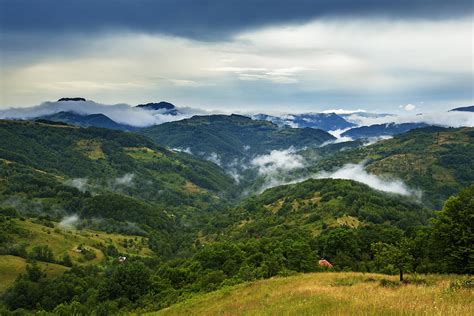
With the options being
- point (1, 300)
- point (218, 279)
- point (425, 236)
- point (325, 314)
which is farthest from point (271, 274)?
point (1, 300)

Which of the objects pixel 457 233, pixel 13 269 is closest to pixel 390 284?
pixel 457 233

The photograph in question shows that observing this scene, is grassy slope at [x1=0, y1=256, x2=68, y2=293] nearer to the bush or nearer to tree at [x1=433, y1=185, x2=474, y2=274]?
the bush

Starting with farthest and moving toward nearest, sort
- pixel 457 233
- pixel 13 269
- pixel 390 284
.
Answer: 1. pixel 13 269
2. pixel 457 233
3. pixel 390 284

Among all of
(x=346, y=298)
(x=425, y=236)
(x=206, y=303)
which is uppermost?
(x=346, y=298)

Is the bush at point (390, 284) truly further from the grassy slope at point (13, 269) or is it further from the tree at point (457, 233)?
the grassy slope at point (13, 269)

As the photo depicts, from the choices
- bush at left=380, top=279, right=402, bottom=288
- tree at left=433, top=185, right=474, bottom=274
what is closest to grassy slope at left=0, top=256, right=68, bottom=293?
bush at left=380, top=279, right=402, bottom=288

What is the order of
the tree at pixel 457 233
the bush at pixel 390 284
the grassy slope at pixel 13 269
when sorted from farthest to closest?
the grassy slope at pixel 13 269 < the tree at pixel 457 233 < the bush at pixel 390 284

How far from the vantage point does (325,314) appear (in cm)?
1961

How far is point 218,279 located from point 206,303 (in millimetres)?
38655

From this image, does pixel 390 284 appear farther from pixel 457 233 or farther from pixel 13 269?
pixel 13 269

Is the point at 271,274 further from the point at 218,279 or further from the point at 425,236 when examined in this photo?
the point at 425,236

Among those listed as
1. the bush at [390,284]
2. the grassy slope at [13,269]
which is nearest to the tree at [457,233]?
the bush at [390,284]

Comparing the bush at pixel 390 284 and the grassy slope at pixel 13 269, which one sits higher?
the bush at pixel 390 284

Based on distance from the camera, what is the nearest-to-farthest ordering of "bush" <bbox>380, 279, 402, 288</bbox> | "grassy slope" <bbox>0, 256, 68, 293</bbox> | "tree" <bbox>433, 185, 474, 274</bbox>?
"bush" <bbox>380, 279, 402, 288</bbox>, "tree" <bbox>433, 185, 474, 274</bbox>, "grassy slope" <bbox>0, 256, 68, 293</bbox>
